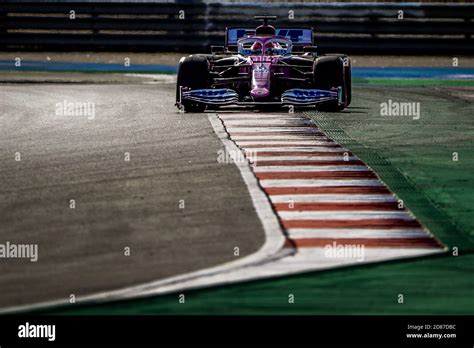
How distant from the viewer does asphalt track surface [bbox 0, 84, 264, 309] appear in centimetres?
843

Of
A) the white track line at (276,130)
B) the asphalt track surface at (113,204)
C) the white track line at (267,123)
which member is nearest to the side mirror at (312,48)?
the white track line at (267,123)

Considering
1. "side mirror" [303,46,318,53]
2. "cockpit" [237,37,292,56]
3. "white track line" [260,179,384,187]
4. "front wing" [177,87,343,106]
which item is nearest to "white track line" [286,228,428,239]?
"white track line" [260,179,384,187]

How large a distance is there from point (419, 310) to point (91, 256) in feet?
7.58

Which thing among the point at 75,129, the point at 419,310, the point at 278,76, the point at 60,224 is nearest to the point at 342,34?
the point at 278,76

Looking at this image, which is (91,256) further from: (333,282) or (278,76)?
(278,76)

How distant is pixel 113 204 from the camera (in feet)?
35.1

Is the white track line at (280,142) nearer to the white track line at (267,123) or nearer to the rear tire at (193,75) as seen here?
the white track line at (267,123)

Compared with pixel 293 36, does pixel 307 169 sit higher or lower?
lower

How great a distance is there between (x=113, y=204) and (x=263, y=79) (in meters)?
7.87

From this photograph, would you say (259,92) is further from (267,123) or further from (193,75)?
(267,123)

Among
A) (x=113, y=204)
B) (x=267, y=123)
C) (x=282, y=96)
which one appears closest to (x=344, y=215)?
(x=113, y=204)

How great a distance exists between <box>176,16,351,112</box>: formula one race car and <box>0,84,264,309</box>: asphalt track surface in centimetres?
72

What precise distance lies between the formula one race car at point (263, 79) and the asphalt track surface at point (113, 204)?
72 cm
